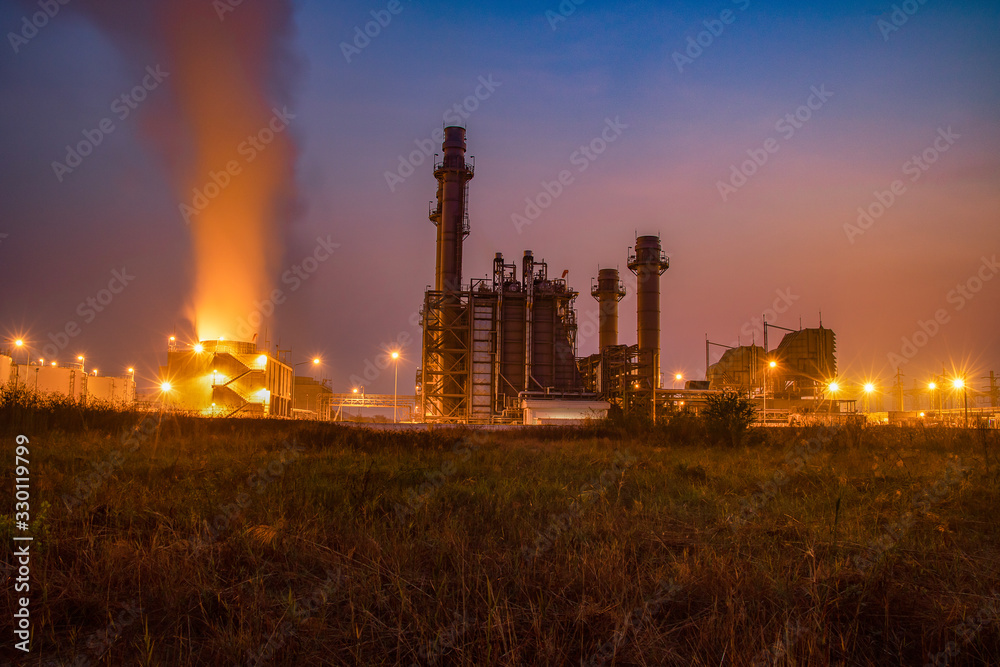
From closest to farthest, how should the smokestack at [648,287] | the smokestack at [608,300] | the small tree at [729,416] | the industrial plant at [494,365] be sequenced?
1. the small tree at [729,416]
2. the industrial plant at [494,365]
3. the smokestack at [648,287]
4. the smokestack at [608,300]

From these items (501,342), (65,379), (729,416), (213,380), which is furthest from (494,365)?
(65,379)

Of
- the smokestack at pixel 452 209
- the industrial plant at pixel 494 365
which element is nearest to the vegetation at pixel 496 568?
the industrial plant at pixel 494 365

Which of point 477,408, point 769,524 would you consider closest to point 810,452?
point 769,524

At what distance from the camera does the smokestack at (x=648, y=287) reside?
51.2m

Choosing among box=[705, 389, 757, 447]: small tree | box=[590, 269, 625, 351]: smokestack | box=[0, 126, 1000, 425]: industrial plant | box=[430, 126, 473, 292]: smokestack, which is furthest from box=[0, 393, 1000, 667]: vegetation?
box=[590, 269, 625, 351]: smokestack

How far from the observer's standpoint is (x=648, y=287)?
5288 centimetres

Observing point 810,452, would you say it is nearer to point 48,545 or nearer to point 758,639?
point 758,639

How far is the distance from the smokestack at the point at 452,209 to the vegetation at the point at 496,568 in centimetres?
3996

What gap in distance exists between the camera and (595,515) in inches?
216

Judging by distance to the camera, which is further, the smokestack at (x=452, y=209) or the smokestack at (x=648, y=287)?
the smokestack at (x=648, y=287)

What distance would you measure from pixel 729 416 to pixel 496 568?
14.1m

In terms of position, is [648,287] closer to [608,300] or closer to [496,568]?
[608,300]

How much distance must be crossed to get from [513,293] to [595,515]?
42.6m

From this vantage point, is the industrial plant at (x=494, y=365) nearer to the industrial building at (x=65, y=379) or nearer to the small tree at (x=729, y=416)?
the industrial building at (x=65, y=379)
